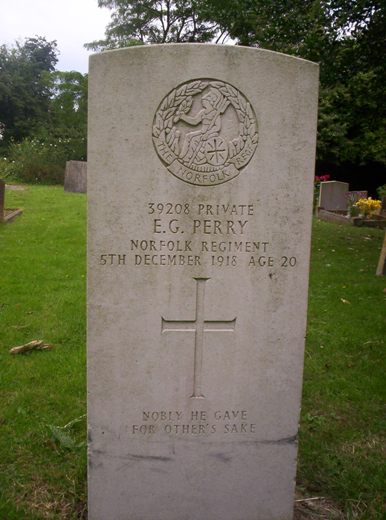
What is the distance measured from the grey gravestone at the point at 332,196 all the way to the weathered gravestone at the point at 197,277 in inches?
610

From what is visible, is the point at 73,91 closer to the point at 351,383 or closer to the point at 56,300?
the point at 56,300

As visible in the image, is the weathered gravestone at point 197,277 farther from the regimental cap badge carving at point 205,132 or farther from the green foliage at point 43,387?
the green foliage at point 43,387

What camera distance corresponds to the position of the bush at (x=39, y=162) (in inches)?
901

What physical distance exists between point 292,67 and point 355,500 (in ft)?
8.02

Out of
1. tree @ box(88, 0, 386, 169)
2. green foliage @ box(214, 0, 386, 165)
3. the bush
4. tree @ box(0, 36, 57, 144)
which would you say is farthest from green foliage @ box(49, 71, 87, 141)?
green foliage @ box(214, 0, 386, 165)

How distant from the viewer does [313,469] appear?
3.43 metres

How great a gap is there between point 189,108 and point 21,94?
40.2 m

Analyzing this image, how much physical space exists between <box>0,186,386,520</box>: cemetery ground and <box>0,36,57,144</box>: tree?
30810 millimetres

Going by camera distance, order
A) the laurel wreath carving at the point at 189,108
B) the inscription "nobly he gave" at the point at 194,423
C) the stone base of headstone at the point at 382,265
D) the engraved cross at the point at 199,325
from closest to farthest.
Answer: the laurel wreath carving at the point at 189,108 < the engraved cross at the point at 199,325 < the inscription "nobly he gave" at the point at 194,423 < the stone base of headstone at the point at 382,265

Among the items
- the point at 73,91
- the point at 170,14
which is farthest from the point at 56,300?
the point at 170,14

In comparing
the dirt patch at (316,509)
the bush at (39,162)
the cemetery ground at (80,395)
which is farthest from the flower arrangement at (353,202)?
the dirt patch at (316,509)

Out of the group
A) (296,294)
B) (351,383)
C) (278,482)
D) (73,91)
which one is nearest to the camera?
(296,294)

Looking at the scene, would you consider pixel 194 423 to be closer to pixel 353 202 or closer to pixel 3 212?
pixel 3 212

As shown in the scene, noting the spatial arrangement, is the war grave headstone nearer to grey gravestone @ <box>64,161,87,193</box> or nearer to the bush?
grey gravestone @ <box>64,161,87,193</box>
